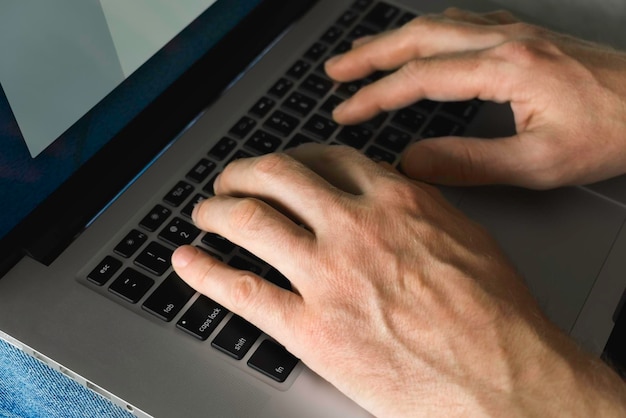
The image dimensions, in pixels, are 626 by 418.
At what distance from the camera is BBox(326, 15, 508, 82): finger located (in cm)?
81

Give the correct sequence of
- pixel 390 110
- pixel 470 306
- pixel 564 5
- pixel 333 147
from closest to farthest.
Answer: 1. pixel 470 306
2. pixel 333 147
3. pixel 390 110
4. pixel 564 5

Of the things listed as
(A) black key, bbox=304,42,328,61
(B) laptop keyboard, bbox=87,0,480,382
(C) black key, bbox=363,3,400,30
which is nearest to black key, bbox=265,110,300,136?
(B) laptop keyboard, bbox=87,0,480,382

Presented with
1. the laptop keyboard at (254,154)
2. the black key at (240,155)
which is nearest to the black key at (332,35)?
the laptop keyboard at (254,154)

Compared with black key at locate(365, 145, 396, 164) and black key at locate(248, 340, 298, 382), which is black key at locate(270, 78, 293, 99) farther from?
black key at locate(248, 340, 298, 382)

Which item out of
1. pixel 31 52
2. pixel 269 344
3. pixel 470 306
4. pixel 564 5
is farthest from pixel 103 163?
pixel 564 5

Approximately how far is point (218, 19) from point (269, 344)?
39cm

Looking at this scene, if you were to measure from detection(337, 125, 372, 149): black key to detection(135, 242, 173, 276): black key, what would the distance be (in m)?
0.23

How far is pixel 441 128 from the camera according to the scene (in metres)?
0.82

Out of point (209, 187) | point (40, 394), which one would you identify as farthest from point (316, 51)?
point (40, 394)

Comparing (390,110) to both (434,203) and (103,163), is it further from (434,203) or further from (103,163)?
(103,163)

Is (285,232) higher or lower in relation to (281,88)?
lower

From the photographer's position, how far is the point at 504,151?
0.72 metres

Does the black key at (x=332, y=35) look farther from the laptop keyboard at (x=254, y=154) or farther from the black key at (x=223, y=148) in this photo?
the black key at (x=223, y=148)

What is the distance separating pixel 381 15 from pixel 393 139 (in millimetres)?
217
